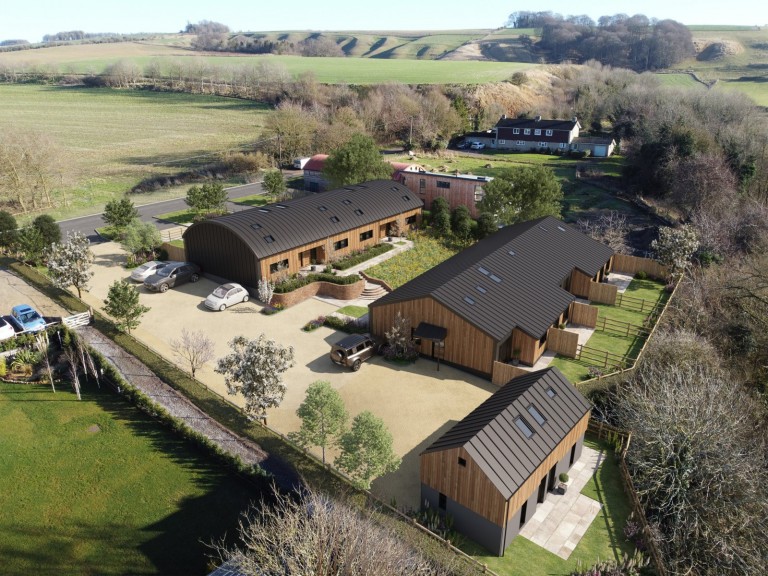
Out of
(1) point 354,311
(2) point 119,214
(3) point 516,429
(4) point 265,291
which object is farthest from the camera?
(2) point 119,214

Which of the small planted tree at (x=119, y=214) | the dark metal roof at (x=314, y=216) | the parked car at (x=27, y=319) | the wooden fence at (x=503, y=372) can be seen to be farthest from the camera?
the small planted tree at (x=119, y=214)

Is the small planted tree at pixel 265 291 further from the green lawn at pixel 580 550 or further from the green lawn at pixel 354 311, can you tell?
the green lawn at pixel 580 550

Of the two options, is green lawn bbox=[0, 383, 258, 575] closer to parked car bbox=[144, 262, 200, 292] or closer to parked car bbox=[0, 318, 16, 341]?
parked car bbox=[0, 318, 16, 341]

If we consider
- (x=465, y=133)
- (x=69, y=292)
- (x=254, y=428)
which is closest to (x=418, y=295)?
(x=254, y=428)

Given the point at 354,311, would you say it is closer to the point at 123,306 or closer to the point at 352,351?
the point at 352,351

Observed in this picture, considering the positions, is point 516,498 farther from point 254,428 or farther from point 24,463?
point 24,463

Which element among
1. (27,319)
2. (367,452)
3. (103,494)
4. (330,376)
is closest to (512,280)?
(330,376)

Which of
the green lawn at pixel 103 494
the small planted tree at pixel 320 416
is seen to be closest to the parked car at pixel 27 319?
the green lawn at pixel 103 494
